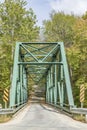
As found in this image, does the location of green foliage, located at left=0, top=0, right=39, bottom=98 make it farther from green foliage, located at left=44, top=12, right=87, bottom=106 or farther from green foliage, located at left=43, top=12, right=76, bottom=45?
green foliage, located at left=43, top=12, right=76, bottom=45

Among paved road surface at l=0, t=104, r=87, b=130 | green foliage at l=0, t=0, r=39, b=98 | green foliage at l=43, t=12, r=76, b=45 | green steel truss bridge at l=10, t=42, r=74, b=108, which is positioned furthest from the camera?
green foliage at l=43, t=12, r=76, b=45

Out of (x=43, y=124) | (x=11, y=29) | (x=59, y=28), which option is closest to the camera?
(x=43, y=124)

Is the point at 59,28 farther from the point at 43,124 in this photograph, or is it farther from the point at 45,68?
the point at 43,124

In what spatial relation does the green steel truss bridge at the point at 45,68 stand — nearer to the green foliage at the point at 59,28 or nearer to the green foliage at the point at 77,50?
the green foliage at the point at 77,50

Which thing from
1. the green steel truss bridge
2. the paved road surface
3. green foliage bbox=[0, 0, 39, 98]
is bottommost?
the paved road surface

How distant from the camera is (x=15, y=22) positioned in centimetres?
4747

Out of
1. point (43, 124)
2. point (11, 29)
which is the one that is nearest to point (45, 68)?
point (11, 29)

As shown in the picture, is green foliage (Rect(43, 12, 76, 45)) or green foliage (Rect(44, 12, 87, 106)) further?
green foliage (Rect(43, 12, 76, 45))

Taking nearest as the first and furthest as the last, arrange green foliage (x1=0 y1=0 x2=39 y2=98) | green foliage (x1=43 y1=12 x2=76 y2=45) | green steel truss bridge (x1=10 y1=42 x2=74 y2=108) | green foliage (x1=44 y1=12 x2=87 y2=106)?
green steel truss bridge (x1=10 y1=42 x2=74 y2=108) < green foliage (x1=44 y1=12 x2=87 y2=106) < green foliage (x1=0 y1=0 x2=39 y2=98) < green foliage (x1=43 y1=12 x2=76 y2=45)

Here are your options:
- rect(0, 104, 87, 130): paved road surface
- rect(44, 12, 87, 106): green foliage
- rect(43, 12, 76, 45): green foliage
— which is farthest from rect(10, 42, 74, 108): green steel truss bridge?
rect(43, 12, 76, 45): green foliage

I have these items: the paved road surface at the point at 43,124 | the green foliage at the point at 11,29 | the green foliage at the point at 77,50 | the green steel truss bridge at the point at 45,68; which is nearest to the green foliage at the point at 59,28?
the green foliage at the point at 77,50

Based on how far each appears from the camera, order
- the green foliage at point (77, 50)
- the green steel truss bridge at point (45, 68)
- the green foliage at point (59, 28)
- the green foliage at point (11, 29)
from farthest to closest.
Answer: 1. the green foliage at point (59, 28)
2. the green foliage at point (11, 29)
3. the green foliage at point (77, 50)
4. the green steel truss bridge at point (45, 68)

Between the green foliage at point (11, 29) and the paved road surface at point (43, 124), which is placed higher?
the green foliage at point (11, 29)

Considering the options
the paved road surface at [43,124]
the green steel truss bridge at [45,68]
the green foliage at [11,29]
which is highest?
the green foliage at [11,29]
